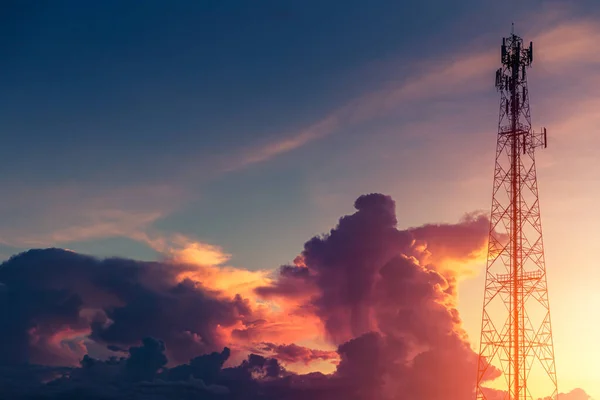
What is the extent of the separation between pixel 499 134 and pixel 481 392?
41300 millimetres

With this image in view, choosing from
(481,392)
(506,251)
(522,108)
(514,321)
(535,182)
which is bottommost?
(481,392)

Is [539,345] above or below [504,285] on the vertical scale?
below

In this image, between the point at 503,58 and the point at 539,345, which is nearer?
the point at 539,345

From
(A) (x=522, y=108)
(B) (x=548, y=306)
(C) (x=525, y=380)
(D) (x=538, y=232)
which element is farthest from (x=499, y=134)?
(C) (x=525, y=380)

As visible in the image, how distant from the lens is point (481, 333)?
146125 mm

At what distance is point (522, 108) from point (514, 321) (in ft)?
113

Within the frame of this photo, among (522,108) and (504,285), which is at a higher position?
(522,108)

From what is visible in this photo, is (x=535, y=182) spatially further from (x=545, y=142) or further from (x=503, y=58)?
(x=503, y=58)

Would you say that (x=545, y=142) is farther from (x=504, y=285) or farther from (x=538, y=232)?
(x=504, y=285)

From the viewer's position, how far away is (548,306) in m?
145

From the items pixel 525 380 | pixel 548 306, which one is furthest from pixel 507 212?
pixel 525 380

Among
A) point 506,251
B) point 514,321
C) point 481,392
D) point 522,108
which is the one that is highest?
point 522,108

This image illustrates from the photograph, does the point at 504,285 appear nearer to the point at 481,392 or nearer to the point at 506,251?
the point at 506,251

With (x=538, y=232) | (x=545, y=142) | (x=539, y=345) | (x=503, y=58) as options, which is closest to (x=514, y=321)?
(x=539, y=345)
